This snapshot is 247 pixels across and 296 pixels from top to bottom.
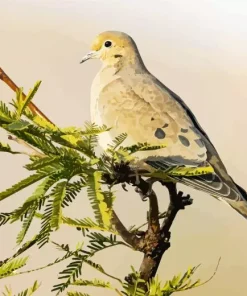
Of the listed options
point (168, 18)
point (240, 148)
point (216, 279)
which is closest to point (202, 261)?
point (216, 279)

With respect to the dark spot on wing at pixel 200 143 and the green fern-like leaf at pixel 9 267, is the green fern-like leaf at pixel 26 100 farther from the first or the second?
the dark spot on wing at pixel 200 143

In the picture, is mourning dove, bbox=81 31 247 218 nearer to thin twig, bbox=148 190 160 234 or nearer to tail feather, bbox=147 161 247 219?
tail feather, bbox=147 161 247 219

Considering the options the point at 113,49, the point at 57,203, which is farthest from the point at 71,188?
the point at 113,49

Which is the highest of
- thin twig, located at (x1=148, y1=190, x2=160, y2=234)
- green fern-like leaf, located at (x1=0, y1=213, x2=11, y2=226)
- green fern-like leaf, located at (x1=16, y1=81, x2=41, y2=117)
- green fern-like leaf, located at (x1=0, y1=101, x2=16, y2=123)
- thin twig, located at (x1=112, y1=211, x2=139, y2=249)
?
thin twig, located at (x1=148, y1=190, x2=160, y2=234)

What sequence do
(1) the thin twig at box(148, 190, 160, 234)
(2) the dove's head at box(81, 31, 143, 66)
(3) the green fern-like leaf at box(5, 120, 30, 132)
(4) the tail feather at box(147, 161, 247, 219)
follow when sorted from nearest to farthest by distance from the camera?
(3) the green fern-like leaf at box(5, 120, 30, 132) → (1) the thin twig at box(148, 190, 160, 234) → (4) the tail feather at box(147, 161, 247, 219) → (2) the dove's head at box(81, 31, 143, 66)

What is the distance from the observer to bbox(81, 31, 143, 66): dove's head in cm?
82

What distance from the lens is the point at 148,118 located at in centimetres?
73

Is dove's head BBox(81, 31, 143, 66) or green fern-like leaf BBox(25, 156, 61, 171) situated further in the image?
dove's head BBox(81, 31, 143, 66)

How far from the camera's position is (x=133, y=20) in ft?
3.10

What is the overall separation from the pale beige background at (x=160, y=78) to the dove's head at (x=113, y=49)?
0.08 m

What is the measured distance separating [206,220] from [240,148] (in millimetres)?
139

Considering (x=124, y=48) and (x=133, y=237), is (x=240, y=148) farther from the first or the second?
(x=133, y=237)

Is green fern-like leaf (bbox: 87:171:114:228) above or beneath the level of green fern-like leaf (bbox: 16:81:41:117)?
beneath

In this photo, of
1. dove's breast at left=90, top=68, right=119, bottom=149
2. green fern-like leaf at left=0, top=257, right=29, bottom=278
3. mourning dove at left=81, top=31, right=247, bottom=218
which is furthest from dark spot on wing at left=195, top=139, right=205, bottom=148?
green fern-like leaf at left=0, top=257, right=29, bottom=278
